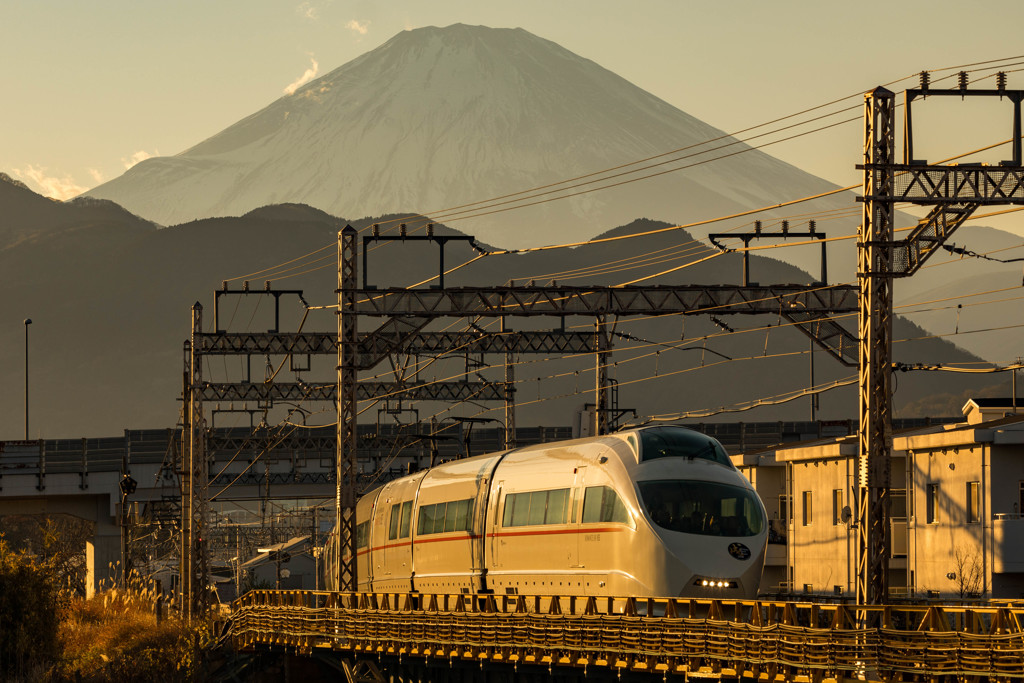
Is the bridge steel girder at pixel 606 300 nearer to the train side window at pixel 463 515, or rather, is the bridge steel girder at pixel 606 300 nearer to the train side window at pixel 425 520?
the train side window at pixel 425 520

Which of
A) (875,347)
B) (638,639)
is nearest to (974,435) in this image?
(875,347)

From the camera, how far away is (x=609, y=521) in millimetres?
30219

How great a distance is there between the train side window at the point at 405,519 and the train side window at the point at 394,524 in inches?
16.7

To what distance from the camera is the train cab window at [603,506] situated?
2997cm

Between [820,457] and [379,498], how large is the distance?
15.5 meters

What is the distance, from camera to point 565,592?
32.0 metres

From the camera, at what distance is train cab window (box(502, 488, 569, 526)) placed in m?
32.2

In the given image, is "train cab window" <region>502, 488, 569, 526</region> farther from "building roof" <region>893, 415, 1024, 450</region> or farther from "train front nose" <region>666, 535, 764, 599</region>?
"building roof" <region>893, 415, 1024, 450</region>

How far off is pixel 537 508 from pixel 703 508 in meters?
4.90

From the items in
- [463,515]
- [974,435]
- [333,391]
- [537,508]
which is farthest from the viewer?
[333,391]

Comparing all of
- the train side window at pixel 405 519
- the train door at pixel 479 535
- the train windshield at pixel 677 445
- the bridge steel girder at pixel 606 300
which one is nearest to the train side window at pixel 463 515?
the train door at pixel 479 535

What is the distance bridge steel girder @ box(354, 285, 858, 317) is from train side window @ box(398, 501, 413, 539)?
563 centimetres

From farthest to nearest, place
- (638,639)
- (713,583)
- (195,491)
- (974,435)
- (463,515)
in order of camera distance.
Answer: (195,491) → (974,435) → (463,515) → (713,583) → (638,639)

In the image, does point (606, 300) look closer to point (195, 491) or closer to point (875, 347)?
point (875, 347)
